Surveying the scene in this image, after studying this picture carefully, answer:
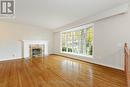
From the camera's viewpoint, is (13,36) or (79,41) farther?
(13,36)

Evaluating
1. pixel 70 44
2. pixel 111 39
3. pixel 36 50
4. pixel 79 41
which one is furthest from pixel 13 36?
pixel 111 39

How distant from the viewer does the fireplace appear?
786 cm

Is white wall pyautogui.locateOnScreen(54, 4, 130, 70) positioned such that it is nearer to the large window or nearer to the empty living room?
the empty living room

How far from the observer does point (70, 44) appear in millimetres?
7871

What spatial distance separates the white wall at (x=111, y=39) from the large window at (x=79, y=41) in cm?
67

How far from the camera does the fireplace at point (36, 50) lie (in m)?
7.86

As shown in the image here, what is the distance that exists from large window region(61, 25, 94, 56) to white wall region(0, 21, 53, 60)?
231 centimetres

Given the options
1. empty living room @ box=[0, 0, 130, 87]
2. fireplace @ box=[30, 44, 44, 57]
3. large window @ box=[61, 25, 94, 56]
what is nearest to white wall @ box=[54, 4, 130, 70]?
empty living room @ box=[0, 0, 130, 87]

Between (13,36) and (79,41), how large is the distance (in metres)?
4.53

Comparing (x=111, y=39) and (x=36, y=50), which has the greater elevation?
(x=111, y=39)

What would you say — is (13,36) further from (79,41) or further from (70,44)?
(79,41)

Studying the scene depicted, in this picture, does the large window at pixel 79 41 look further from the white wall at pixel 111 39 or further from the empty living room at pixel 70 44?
the white wall at pixel 111 39

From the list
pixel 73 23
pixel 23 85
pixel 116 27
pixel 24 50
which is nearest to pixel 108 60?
pixel 116 27

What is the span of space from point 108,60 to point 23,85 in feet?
11.6
